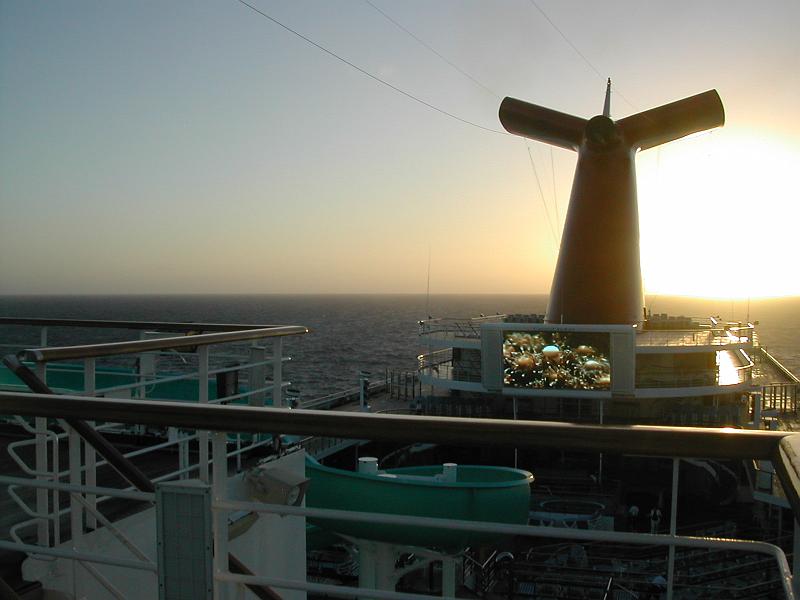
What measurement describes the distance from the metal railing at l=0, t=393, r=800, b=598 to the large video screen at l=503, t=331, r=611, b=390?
17400 mm

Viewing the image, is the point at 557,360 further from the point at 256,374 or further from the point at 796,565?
the point at 796,565

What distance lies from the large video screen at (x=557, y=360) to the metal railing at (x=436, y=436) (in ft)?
57.1

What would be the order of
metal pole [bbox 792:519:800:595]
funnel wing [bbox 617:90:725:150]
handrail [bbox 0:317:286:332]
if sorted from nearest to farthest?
1. metal pole [bbox 792:519:800:595]
2. handrail [bbox 0:317:286:332]
3. funnel wing [bbox 617:90:725:150]

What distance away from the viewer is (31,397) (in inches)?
84.7

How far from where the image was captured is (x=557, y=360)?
19.3 m

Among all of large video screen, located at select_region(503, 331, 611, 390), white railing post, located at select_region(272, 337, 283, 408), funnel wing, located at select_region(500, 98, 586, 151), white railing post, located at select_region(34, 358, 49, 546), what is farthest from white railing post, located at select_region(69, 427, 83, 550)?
funnel wing, located at select_region(500, 98, 586, 151)

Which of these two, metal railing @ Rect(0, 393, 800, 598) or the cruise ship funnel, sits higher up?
the cruise ship funnel

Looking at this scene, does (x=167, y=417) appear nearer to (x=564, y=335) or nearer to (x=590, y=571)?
(x=590, y=571)

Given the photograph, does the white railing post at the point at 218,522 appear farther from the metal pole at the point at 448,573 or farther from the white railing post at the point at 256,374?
the metal pole at the point at 448,573

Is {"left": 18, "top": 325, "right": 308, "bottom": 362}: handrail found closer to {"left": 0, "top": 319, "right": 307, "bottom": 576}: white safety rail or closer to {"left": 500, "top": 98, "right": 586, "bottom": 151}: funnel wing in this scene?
{"left": 0, "top": 319, "right": 307, "bottom": 576}: white safety rail

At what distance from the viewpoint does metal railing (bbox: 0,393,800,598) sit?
64.4 inches

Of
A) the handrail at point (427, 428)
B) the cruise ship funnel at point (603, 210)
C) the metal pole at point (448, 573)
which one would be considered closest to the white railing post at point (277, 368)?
the handrail at point (427, 428)

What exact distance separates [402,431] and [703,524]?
1642cm

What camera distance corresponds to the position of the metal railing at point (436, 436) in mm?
1637
